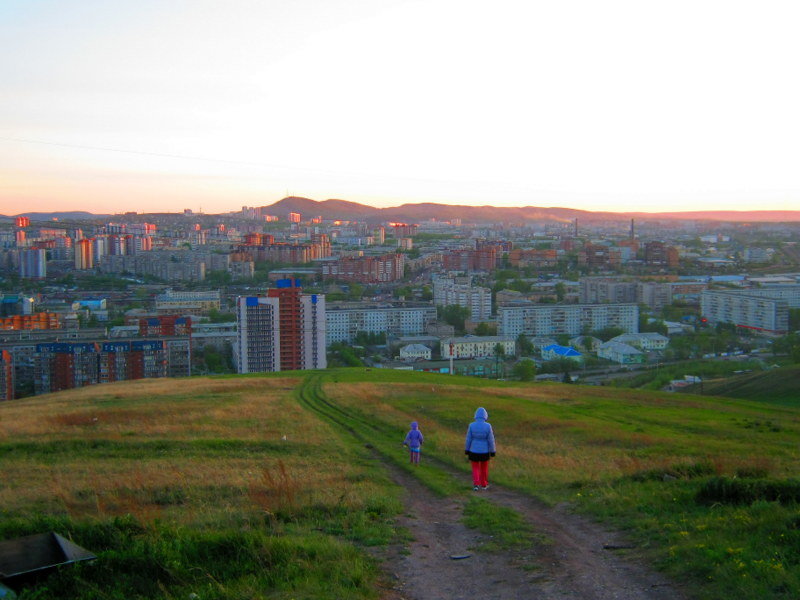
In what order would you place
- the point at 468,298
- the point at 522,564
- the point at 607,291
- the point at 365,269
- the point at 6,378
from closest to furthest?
the point at 522,564 → the point at 6,378 → the point at 607,291 → the point at 468,298 → the point at 365,269

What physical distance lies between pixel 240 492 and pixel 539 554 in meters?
2.66

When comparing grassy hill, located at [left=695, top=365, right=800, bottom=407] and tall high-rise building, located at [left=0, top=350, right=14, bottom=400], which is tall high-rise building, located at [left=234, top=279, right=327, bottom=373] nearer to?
tall high-rise building, located at [left=0, top=350, right=14, bottom=400]

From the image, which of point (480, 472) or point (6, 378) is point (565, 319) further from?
point (480, 472)

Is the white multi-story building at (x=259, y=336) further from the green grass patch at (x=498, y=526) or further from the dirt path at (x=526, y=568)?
the dirt path at (x=526, y=568)

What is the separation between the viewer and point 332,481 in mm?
6605

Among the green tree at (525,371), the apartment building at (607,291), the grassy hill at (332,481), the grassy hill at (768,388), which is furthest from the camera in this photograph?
the apartment building at (607,291)

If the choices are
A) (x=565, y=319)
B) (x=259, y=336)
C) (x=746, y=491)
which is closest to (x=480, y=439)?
(x=746, y=491)

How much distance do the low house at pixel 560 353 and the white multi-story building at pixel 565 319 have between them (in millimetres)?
4453

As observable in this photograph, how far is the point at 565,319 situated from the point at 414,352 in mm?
10095

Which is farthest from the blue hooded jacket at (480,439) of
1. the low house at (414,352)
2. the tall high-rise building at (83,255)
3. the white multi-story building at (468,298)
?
the tall high-rise building at (83,255)

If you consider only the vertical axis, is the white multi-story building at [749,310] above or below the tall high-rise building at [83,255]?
below

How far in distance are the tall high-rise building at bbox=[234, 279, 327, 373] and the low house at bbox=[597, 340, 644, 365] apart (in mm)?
11576

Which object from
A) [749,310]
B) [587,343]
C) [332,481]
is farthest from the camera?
[749,310]

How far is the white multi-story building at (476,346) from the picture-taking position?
35.0 m
